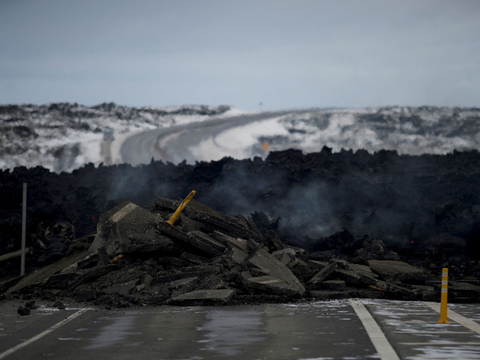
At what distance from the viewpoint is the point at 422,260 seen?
2336cm

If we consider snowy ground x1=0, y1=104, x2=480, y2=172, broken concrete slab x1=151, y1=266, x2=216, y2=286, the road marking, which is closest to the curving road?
snowy ground x1=0, y1=104, x2=480, y2=172

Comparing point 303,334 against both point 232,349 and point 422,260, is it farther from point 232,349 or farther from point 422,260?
point 422,260

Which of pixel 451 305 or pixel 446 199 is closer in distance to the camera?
pixel 451 305

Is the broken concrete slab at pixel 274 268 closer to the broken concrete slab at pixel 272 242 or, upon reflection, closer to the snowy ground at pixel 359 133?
the broken concrete slab at pixel 272 242

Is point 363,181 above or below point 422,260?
above

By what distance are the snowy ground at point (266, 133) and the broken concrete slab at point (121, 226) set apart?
125 feet

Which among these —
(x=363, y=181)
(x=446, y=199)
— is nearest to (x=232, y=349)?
(x=446, y=199)

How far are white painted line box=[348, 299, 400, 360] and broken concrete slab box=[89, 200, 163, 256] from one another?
644 cm

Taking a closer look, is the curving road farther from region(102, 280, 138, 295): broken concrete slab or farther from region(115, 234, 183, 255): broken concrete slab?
region(102, 280, 138, 295): broken concrete slab

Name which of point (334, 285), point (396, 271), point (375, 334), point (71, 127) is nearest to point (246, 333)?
point (375, 334)

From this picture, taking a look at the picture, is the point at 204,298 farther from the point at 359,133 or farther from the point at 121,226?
the point at 359,133

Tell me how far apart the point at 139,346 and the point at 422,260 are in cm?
1714

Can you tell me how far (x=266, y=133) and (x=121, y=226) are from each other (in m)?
47.9

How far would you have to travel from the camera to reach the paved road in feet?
25.1
